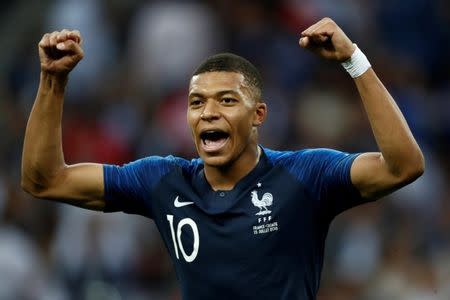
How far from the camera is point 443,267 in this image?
30.2ft

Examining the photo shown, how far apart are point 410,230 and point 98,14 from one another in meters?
4.21

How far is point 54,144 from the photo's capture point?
5.66 meters

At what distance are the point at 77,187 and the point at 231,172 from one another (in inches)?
28.4

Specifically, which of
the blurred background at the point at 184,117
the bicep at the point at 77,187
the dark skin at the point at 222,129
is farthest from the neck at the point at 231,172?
the blurred background at the point at 184,117

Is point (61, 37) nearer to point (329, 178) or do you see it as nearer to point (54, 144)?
point (54, 144)

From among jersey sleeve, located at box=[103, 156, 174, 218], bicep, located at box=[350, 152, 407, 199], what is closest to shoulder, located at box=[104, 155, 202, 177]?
jersey sleeve, located at box=[103, 156, 174, 218]

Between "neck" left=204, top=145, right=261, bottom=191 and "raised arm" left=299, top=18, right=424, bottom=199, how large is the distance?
2.16 ft

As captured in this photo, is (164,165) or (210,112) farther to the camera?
(164,165)

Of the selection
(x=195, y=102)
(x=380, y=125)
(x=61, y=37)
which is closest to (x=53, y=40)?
(x=61, y=37)

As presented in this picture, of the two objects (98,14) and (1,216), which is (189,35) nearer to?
(98,14)

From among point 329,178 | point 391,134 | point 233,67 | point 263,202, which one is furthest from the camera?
point 233,67

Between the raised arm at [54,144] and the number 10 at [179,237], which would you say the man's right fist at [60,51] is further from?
the number 10 at [179,237]

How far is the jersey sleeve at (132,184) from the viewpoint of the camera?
5.77 m

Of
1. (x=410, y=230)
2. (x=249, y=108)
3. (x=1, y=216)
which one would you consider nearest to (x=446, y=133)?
(x=410, y=230)
